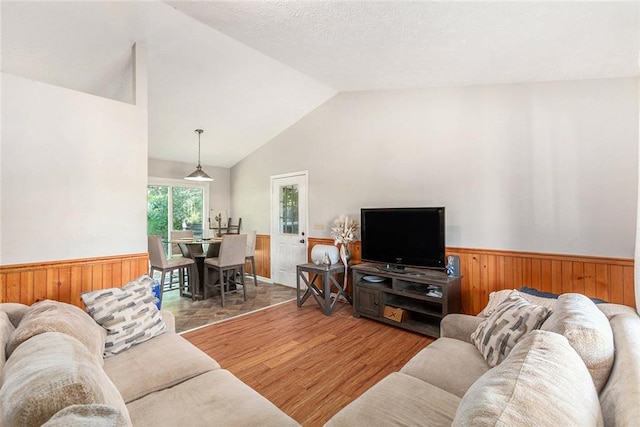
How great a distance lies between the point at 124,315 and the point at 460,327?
7.55 feet

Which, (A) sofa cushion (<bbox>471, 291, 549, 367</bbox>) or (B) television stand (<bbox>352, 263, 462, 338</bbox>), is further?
(B) television stand (<bbox>352, 263, 462, 338</bbox>)

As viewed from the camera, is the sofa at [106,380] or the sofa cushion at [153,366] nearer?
the sofa at [106,380]

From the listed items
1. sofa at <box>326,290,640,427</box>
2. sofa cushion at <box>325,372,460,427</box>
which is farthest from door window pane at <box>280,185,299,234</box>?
sofa cushion at <box>325,372,460,427</box>

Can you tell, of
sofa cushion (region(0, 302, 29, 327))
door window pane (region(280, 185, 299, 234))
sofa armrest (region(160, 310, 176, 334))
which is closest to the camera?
Answer: sofa cushion (region(0, 302, 29, 327))

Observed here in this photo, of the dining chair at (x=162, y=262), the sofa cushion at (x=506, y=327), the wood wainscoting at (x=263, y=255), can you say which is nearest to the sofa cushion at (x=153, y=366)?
the sofa cushion at (x=506, y=327)

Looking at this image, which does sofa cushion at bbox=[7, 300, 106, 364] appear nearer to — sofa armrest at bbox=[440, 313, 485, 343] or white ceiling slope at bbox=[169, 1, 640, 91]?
sofa armrest at bbox=[440, 313, 485, 343]

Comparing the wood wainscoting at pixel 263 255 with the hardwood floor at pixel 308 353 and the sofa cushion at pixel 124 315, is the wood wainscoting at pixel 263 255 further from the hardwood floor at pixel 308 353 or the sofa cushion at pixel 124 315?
the sofa cushion at pixel 124 315

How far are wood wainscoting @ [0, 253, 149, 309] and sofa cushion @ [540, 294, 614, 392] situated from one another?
3.12 metres

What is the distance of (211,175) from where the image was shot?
20.0ft

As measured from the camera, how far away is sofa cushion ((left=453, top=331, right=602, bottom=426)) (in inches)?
26.1

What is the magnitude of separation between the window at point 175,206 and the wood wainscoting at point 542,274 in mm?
4897

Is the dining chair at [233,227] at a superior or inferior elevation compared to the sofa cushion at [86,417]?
superior

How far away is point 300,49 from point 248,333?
117 inches

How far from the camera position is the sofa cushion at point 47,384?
74 centimetres
